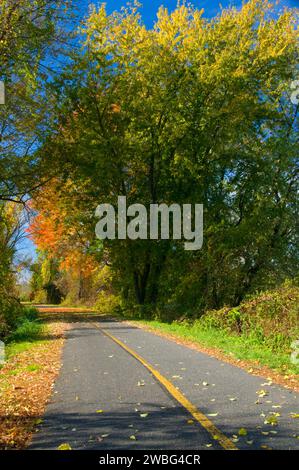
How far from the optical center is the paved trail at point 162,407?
217 inches

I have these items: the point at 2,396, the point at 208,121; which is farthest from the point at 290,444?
the point at 208,121

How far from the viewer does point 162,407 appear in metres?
7.16

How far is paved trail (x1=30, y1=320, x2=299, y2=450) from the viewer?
5512 mm

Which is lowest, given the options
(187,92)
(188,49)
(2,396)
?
(2,396)

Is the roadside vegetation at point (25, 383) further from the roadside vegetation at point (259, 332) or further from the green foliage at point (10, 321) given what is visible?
the roadside vegetation at point (259, 332)

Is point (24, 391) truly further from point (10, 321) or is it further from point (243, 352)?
point (10, 321)

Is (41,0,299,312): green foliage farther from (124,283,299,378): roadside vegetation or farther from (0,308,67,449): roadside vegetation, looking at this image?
(0,308,67,449): roadside vegetation

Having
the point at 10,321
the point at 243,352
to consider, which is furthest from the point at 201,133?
the point at 243,352

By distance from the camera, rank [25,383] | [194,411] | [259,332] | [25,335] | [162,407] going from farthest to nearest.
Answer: [25,335] → [259,332] → [25,383] → [162,407] → [194,411]

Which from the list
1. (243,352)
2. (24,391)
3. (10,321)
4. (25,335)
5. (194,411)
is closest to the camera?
(194,411)
